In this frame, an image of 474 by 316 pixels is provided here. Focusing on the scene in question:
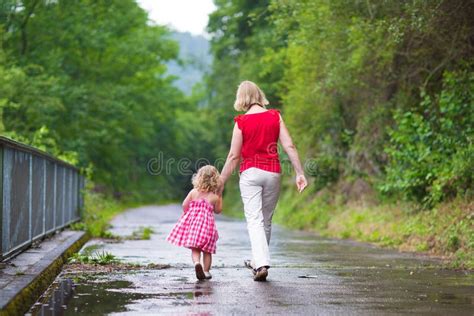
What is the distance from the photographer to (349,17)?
17.0m

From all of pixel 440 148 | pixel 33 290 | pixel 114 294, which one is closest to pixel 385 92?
pixel 440 148

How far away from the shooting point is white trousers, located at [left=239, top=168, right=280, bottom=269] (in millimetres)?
9016

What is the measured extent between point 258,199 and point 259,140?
0.63m

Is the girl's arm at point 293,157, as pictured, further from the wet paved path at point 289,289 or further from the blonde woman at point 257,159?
the wet paved path at point 289,289

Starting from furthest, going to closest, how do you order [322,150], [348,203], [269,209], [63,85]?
[63,85]
[322,150]
[348,203]
[269,209]

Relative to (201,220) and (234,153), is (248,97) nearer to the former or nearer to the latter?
(234,153)

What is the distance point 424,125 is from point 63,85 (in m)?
24.1

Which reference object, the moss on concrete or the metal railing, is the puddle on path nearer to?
the moss on concrete

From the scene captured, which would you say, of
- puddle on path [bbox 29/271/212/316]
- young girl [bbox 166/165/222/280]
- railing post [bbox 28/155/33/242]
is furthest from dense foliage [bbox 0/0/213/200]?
puddle on path [bbox 29/271/212/316]

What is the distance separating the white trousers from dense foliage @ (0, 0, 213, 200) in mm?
13847

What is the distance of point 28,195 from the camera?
10.7 m

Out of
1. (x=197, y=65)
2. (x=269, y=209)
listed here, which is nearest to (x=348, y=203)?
(x=269, y=209)

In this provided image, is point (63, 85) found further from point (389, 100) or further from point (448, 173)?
point (448, 173)
